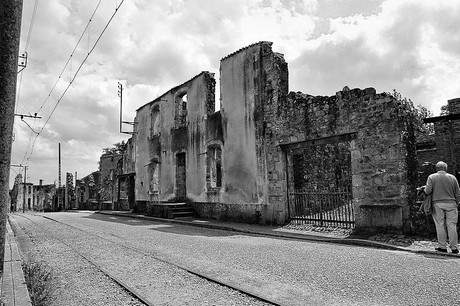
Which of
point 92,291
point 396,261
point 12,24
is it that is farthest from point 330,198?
point 12,24

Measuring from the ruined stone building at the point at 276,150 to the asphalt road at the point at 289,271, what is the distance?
99.8 inches

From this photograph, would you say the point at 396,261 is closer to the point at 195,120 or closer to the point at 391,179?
the point at 391,179

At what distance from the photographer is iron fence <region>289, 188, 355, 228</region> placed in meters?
9.89

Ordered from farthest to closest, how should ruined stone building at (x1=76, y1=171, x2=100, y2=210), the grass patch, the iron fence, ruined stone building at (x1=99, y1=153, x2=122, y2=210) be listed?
ruined stone building at (x1=76, y1=171, x2=100, y2=210) → ruined stone building at (x1=99, y1=153, x2=122, y2=210) → the iron fence → the grass patch

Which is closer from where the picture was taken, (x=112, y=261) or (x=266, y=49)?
(x=112, y=261)

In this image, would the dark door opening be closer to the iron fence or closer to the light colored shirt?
the iron fence

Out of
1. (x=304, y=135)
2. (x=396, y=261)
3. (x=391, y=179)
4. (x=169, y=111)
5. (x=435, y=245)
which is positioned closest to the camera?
(x=396, y=261)

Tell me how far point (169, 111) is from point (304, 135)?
33.0 ft

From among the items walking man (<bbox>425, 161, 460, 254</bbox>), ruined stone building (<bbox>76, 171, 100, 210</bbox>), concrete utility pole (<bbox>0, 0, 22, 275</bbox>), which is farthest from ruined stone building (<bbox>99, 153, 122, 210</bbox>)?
concrete utility pole (<bbox>0, 0, 22, 275</bbox>)

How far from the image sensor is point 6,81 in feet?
7.61

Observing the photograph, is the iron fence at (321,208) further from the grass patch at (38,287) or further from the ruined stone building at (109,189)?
the ruined stone building at (109,189)

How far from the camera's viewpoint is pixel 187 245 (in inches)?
311

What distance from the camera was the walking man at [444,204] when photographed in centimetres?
643

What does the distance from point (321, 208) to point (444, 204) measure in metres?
3.98
